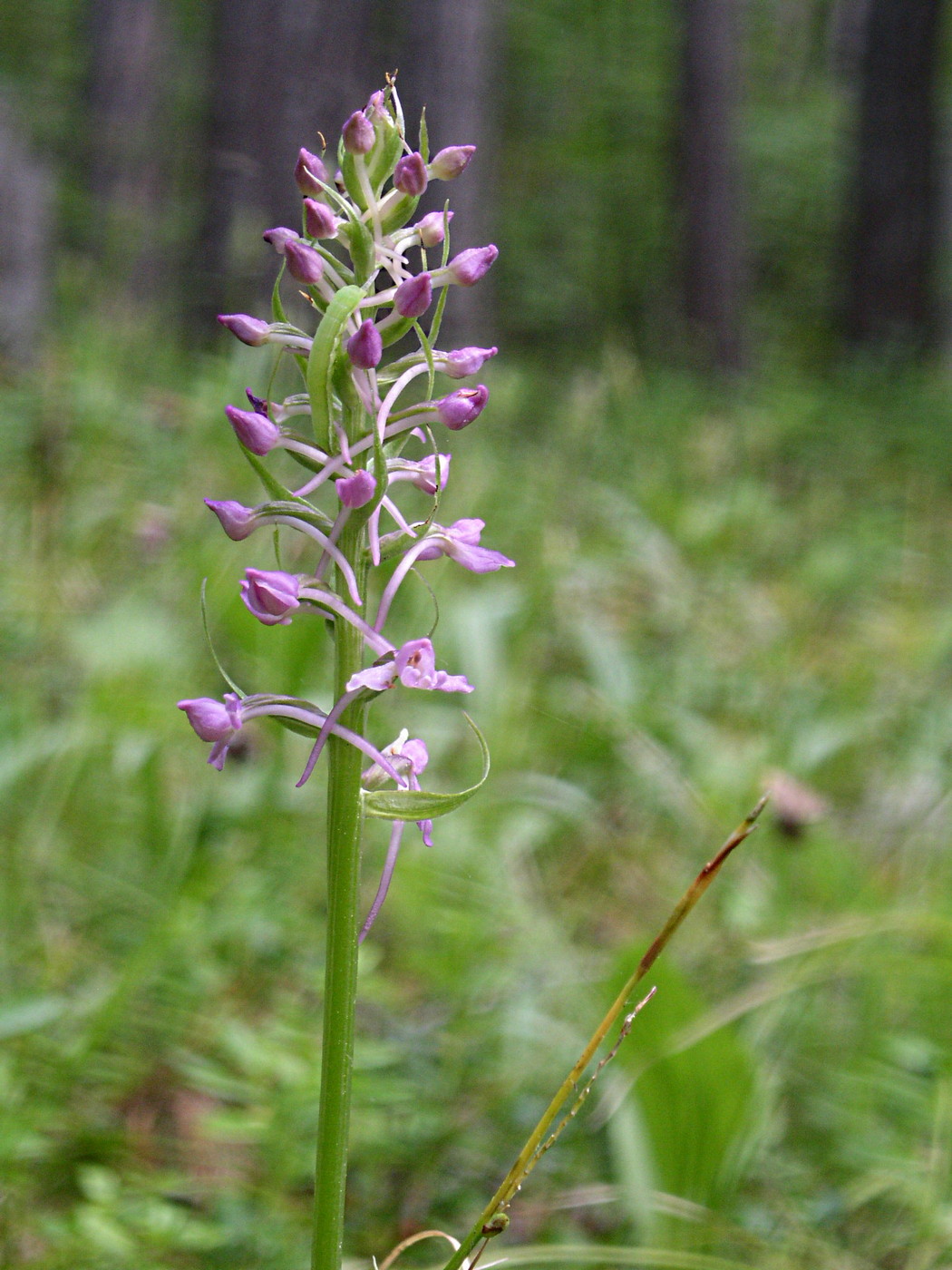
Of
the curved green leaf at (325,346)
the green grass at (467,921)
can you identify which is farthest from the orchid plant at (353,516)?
the green grass at (467,921)

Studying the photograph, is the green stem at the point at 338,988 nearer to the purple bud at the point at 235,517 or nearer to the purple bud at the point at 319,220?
the purple bud at the point at 235,517

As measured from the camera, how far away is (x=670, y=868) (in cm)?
229

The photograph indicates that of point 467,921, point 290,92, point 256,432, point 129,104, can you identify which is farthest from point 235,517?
point 129,104

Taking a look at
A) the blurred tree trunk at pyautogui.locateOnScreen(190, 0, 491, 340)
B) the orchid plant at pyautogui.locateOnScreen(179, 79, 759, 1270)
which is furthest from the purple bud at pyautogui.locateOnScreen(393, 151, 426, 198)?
the blurred tree trunk at pyautogui.locateOnScreen(190, 0, 491, 340)

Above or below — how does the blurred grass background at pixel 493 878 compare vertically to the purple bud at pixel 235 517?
below

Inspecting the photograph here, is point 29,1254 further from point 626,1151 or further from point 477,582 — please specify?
point 477,582

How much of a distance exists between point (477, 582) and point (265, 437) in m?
2.72

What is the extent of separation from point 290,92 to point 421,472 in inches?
184

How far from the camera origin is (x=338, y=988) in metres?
0.72

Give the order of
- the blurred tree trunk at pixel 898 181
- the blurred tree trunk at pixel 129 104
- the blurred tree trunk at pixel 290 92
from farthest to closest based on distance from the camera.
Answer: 1. the blurred tree trunk at pixel 898 181
2. the blurred tree trunk at pixel 129 104
3. the blurred tree trunk at pixel 290 92

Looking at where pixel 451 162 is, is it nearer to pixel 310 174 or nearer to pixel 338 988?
pixel 310 174

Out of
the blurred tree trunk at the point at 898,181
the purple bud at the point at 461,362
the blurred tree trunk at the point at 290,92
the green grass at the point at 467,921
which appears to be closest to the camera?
the purple bud at the point at 461,362

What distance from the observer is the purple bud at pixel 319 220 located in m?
0.76

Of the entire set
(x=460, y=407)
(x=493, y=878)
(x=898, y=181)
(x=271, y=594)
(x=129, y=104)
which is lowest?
(x=493, y=878)
